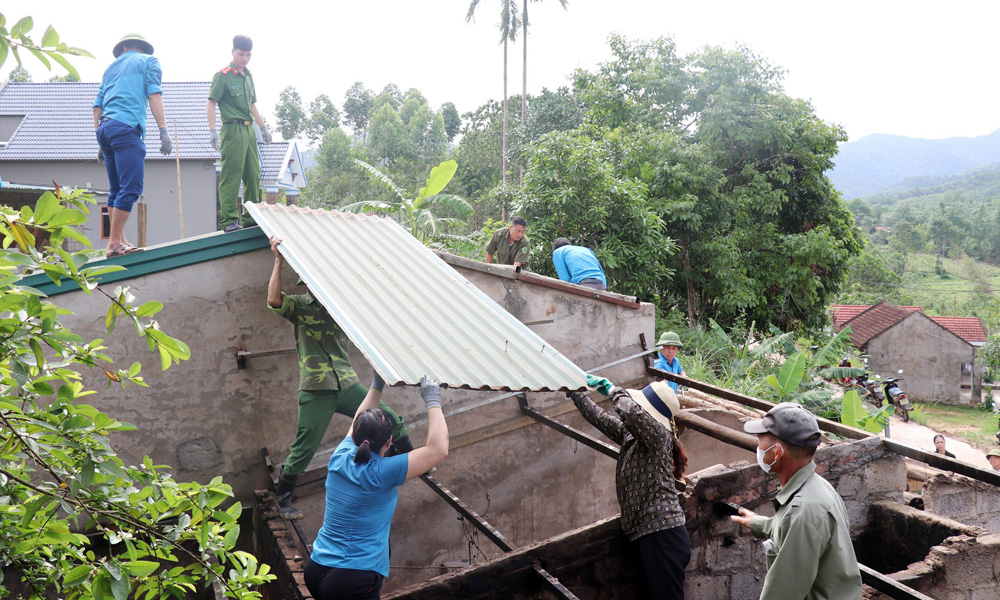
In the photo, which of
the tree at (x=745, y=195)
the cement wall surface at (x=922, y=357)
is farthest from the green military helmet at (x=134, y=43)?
the cement wall surface at (x=922, y=357)

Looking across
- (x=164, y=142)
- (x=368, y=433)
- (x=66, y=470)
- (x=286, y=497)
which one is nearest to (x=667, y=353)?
(x=286, y=497)

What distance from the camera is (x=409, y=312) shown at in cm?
430

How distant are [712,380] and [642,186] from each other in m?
4.65

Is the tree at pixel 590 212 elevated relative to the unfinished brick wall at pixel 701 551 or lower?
elevated

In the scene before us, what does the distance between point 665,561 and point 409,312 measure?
86.4 inches

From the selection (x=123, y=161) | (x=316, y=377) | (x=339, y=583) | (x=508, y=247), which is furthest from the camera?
(x=508, y=247)

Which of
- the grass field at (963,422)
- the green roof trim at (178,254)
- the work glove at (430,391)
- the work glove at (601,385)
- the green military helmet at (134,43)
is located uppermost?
the green military helmet at (134,43)

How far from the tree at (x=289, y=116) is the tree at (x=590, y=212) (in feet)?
173

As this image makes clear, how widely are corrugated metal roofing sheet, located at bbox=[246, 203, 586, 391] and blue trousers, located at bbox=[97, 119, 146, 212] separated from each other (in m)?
1.03

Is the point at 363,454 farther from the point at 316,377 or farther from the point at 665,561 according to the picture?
the point at 665,561

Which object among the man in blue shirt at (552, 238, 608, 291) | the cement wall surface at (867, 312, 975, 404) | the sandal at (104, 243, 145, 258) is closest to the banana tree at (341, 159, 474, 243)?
the man in blue shirt at (552, 238, 608, 291)

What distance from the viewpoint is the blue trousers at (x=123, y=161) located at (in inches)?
211

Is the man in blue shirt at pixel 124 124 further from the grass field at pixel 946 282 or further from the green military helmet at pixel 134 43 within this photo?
the grass field at pixel 946 282

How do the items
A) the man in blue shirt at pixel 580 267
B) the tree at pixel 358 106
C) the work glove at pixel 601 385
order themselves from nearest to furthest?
the work glove at pixel 601 385, the man in blue shirt at pixel 580 267, the tree at pixel 358 106
